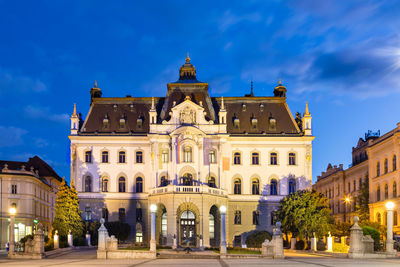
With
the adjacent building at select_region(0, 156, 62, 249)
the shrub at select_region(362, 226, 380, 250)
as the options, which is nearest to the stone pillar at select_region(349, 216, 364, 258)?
the shrub at select_region(362, 226, 380, 250)

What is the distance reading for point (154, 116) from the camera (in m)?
74.2

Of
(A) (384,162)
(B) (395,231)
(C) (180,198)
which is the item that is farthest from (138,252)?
(A) (384,162)

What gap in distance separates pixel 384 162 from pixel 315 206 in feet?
44.5

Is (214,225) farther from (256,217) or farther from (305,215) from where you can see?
(305,215)

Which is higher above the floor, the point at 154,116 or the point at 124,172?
the point at 154,116

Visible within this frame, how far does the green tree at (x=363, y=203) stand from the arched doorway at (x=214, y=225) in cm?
2174

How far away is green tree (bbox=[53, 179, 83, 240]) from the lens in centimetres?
6544

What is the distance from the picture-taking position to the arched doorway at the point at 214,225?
7081cm

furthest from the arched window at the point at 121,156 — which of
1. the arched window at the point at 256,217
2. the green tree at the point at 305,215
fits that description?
the green tree at the point at 305,215

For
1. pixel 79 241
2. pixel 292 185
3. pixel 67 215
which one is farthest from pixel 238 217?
pixel 67 215

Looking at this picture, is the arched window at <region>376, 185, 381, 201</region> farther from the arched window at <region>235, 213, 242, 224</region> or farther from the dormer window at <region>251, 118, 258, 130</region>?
the arched window at <region>235, 213, 242, 224</region>

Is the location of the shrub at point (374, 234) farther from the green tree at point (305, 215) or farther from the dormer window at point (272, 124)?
the dormer window at point (272, 124)

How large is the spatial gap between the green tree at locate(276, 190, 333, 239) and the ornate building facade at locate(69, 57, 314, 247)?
750 cm

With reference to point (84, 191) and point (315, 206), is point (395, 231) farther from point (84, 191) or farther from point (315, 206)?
point (84, 191)
